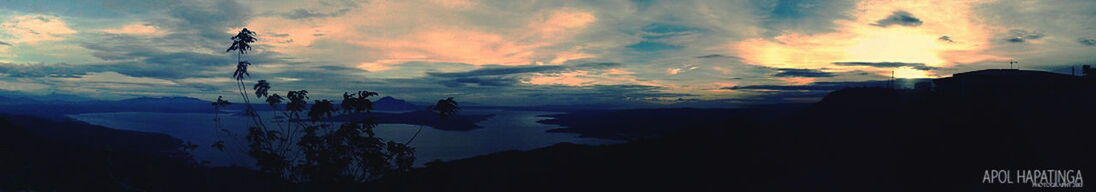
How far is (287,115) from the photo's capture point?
1653cm

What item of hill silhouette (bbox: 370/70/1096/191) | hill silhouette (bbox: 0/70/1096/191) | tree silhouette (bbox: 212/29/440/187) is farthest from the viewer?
hill silhouette (bbox: 370/70/1096/191)

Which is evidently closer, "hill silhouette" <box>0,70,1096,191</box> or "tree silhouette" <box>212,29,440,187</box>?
"tree silhouette" <box>212,29,440,187</box>

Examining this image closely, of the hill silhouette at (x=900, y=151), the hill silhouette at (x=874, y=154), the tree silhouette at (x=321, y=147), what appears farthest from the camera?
the hill silhouette at (x=900, y=151)

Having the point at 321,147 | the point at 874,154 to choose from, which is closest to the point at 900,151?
the point at 874,154

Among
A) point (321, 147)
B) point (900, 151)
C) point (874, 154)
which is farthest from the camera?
Result: point (874, 154)

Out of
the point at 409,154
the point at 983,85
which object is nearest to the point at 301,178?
the point at 409,154

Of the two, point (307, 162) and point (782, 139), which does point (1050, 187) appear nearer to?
point (307, 162)

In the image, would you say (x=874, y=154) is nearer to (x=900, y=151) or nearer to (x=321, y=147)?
(x=900, y=151)

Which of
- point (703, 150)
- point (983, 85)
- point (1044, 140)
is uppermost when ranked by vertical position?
point (983, 85)

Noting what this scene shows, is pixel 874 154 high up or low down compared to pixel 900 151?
down

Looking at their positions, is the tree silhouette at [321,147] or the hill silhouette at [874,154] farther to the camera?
the hill silhouette at [874,154]

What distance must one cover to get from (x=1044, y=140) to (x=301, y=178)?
64133mm

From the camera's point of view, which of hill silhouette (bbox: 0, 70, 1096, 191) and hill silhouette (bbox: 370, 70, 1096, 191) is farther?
hill silhouette (bbox: 370, 70, 1096, 191)

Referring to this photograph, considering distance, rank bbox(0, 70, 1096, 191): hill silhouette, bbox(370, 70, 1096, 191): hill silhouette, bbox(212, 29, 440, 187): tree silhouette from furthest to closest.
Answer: bbox(370, 70, 1096, 191): hill silhouette
bbox(0, 70, 1096, 191): hill silhouette
bbox(212, 29, 440, 187): tree silhouette
